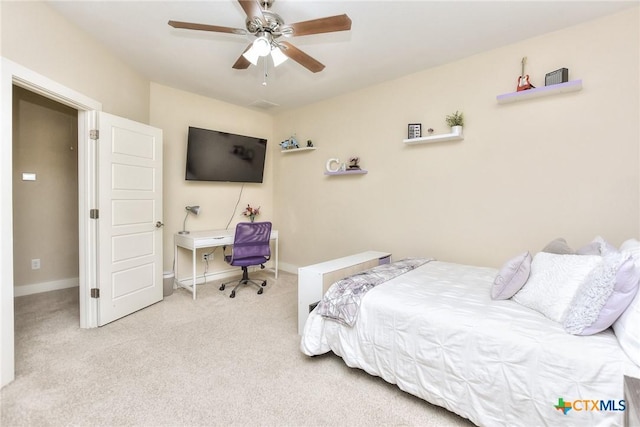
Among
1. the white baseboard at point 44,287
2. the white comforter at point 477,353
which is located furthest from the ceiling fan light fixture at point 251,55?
the white baseboard at point 44,287

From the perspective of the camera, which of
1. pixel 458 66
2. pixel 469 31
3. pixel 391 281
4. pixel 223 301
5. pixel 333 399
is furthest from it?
pixel 223 301

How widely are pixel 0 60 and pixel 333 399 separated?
287 cm

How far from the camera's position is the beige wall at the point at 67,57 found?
1.95 meters

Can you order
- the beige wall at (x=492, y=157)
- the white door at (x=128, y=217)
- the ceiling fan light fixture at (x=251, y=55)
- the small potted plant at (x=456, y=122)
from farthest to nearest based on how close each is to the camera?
the small potted plant at (x=456, y=122) < the white door at (x=128, y=217) < the beige wall at (x=492, y=157) < the ceiling fan light fixture at (x=251, y=55)

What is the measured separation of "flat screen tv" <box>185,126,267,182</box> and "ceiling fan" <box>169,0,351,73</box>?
188 centimetres

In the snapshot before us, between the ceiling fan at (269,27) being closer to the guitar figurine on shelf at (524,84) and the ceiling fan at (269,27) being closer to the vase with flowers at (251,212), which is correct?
the guitar figurine on shelf at (524,84)

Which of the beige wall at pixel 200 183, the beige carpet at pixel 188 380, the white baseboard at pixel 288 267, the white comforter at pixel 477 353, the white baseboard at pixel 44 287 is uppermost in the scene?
the beige wall at pixel 200 183

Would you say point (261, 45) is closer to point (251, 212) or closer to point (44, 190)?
point (251, 212)

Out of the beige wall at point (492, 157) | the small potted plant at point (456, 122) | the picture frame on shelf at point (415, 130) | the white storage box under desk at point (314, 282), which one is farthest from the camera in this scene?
the picture frame on shelf at point (415, 130)

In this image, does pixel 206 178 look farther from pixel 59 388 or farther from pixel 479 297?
pixel 479 297

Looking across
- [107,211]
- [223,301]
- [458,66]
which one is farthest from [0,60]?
[458,66]

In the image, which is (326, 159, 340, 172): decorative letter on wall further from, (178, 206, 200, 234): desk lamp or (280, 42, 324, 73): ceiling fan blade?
(178, 206, 200, 234): desk lamp

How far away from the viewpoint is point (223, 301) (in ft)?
11.0

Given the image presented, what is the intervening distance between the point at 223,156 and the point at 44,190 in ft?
7.22
